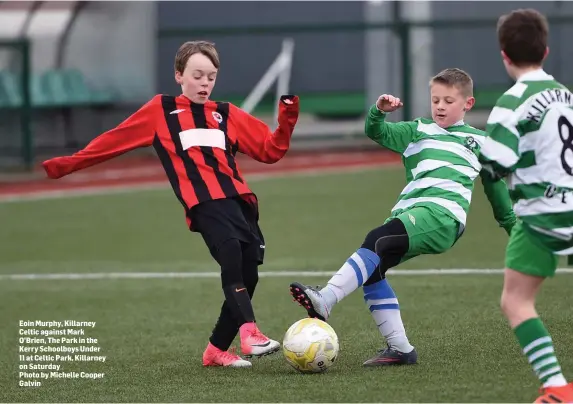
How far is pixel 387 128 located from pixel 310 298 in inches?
41.1

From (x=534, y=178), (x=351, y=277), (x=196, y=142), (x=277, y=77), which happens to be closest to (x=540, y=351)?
(x=534, y=178)

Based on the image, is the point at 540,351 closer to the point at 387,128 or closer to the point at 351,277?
the point at 351,277

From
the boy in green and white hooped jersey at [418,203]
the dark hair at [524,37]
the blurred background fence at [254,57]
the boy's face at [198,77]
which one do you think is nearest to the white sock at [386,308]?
the boy in green and white hooped jersey at [418,203]

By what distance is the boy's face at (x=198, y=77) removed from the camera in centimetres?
615

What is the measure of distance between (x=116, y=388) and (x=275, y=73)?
17382 millimetres

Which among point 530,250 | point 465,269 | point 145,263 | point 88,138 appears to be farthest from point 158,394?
point 88,138

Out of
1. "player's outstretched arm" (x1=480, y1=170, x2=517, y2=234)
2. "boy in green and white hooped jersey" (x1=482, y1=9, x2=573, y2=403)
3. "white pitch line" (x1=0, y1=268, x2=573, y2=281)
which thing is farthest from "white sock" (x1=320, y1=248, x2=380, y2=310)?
"white pitch line" (x1=0, y1=268, x2=573, y2=281)

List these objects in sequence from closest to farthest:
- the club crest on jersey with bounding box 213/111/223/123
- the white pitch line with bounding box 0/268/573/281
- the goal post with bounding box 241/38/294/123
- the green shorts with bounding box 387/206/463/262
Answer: the green shorts with bounding box 387/206/463/262, the club crest on jersey with bounding box 213/111/223/123, the white pitch line with bounding box 0/268/573/281, the goal post with bounding box 241/38/294/123

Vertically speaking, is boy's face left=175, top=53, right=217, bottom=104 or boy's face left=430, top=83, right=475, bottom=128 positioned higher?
boy's face left=175, top=53, right=217, bottom=104

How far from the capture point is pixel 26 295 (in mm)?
8953

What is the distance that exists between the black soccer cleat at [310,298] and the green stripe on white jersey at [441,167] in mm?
685

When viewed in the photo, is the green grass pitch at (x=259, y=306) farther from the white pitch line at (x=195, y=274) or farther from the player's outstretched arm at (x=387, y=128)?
the player's outstretched arm at (x=387, y=128)

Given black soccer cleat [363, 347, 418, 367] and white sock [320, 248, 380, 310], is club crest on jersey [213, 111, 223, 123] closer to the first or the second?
white sock [320, 248, 380, 310]

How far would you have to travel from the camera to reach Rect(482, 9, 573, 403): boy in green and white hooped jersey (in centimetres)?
484
